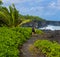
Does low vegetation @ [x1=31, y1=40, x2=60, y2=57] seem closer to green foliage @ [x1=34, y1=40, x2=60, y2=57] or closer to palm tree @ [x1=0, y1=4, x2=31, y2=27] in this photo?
green foliage @ [x1=34, y1=40, x2=60, y2=57]

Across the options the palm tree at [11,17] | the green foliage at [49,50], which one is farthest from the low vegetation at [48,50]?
the palm tree at [11,17]

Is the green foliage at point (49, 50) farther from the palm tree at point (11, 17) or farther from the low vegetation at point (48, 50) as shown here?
the palm tree at point (11, 17)

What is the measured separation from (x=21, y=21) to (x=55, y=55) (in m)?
16.0

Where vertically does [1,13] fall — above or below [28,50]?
above

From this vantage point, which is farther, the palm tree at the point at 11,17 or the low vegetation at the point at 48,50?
the palm tree at the point at 11,17

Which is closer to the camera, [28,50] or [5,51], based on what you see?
[5,51]

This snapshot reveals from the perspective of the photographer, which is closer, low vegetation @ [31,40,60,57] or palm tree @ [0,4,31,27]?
low vegetation @ [31,40,60,57]

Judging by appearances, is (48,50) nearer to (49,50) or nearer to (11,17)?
(49,50)

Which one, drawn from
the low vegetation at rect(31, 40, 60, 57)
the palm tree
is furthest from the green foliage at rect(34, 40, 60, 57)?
the palm tree

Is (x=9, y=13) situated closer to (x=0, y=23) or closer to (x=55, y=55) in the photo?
(x=0, y=23)

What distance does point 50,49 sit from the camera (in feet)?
52.3

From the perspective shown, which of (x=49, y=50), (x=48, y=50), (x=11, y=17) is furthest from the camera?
(x=11, y=17)

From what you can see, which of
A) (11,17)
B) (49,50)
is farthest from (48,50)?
(11,17)

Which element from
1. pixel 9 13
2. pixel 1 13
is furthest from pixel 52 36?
pixel 9 13
